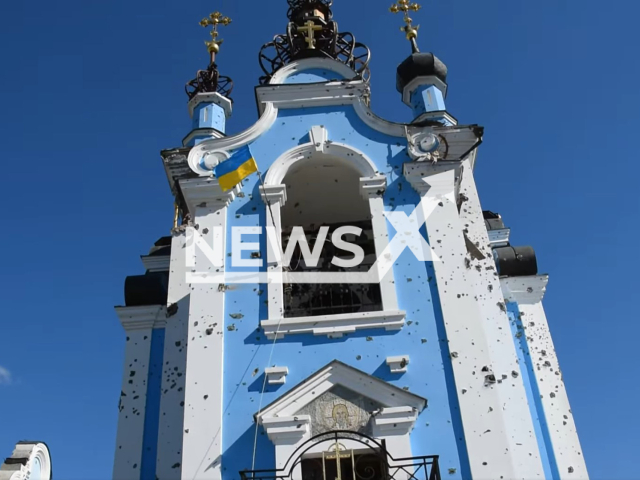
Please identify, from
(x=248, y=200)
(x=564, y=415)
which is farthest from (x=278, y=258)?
(x=564, y=415)

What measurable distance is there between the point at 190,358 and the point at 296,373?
1214mm

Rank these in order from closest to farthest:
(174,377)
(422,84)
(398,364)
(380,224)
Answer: (398,364)
(174,377)
(380,224)
(422,84)

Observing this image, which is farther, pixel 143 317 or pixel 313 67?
pixel 313 67

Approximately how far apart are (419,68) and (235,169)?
3790 mm

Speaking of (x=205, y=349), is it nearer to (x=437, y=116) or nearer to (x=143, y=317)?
(x=143, y=317)

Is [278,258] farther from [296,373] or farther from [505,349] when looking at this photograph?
[505,349]

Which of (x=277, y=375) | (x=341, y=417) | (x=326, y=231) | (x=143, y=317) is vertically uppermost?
(x=326, y=231)

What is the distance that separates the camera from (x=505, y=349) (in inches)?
326

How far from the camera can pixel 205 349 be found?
328 inches

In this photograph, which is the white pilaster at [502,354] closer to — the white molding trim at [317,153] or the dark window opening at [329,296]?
the dark window opening at [329,296]

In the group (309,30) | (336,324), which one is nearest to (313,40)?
(309,30)

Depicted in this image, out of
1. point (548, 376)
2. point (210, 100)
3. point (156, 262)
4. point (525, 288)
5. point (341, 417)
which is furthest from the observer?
point (156, 262)

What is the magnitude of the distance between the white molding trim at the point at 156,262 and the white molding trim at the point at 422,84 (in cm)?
468

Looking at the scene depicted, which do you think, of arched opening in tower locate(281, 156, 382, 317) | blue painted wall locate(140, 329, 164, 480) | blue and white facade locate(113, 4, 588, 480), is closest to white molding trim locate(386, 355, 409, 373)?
blue and white facade locate(113, 4, 588, 480)
